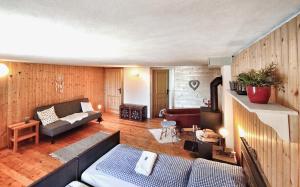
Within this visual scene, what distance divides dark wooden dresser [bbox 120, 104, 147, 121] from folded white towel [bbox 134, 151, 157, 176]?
155 inches

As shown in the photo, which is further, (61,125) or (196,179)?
(61,125)

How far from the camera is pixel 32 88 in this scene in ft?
14.2

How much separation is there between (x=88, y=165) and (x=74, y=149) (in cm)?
169

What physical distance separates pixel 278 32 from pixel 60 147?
449cm

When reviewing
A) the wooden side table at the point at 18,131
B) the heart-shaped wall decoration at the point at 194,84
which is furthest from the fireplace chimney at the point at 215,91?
the wooden side table at the point at 18,131

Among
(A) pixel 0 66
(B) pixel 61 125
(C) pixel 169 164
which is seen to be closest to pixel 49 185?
(C) pixel 169 164

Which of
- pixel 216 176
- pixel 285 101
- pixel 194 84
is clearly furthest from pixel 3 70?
pixel 194 84

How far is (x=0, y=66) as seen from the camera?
3516 mm

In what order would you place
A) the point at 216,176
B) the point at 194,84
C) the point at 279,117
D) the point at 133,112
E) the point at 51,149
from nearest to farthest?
the point at 279,117 → the point at 216,176 → the point at 51,149 → the point at 194,84 → the point at 133,112

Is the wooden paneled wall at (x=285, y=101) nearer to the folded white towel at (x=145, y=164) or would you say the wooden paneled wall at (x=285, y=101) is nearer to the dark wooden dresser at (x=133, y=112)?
the folded white towel at (x=145, y=164)

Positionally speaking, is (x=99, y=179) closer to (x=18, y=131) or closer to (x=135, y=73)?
(x=18, y=131)

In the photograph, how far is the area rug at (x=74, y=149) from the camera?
337 centimetres

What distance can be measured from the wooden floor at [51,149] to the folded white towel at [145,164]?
149 cm

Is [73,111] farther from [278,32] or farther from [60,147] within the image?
[278,32]
